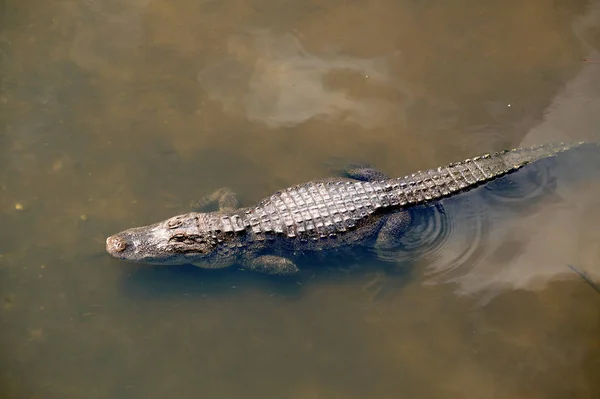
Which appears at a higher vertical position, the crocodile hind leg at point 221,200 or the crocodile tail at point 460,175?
the crocodile hind leg at point 221,200

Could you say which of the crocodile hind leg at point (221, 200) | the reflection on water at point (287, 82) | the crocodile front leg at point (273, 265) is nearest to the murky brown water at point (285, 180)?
the reflection on water at point (287, 82)

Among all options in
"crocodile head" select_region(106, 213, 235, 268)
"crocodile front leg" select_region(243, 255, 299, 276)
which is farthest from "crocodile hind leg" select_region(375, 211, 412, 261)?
"crocodile head" select_region(106, 213, 235, 268)

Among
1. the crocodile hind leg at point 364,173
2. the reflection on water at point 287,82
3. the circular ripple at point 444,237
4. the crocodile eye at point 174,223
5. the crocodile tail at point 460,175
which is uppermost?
the reflection on water at point 287,82

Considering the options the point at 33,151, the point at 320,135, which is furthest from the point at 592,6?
the point at 33,151

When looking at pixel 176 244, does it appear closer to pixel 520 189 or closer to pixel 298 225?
pixel 298 225

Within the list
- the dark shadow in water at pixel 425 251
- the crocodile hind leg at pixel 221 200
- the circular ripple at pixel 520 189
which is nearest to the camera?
the dark shadow in water at pixel 425 251

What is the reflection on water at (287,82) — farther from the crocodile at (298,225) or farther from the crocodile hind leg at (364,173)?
the crocodile at (298,225)

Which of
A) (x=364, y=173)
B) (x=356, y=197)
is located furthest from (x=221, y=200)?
(x=364, y=173)

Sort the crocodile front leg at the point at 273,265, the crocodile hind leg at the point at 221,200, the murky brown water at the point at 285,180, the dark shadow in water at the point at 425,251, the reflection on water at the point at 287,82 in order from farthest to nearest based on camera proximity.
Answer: the reflection on water at the point at 287,82
the crocodile hind leg at the point at 221,200
the dark shadow in water at the point at 425,251
the crocodile front leg at the point at 273,265
the murky brown water at the point at 285,180
